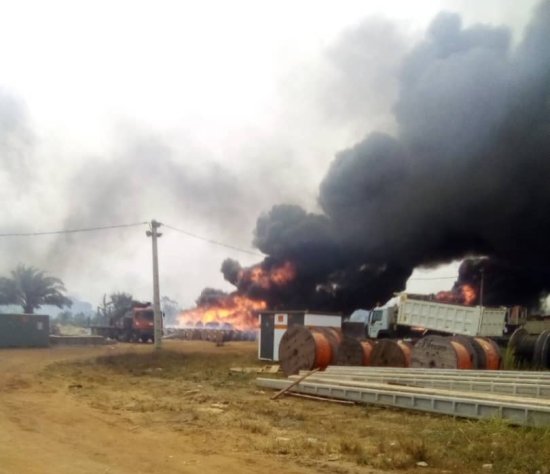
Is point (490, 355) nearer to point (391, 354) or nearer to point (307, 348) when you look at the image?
point (391, 354)

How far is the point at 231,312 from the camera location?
51.7 metres

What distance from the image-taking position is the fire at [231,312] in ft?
165

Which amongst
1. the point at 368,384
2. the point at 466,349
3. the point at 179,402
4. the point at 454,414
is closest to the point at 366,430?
the point at 454,414

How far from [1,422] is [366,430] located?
6498mm

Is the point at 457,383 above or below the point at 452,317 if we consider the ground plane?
below

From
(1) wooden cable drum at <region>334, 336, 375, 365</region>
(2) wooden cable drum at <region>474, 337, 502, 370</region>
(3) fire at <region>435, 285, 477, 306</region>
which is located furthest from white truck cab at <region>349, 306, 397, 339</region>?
(3) fire at <region>435, 285, 477, 306</region>

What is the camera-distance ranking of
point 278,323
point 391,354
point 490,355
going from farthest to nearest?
1. point 278,323
2. point 391,354
3. point 490,355

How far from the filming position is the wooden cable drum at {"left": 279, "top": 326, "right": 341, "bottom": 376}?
63.0 feet

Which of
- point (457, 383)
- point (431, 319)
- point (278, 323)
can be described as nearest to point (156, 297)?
point (278, 323)

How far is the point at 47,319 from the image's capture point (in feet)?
122

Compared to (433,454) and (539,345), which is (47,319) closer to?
(539,345)

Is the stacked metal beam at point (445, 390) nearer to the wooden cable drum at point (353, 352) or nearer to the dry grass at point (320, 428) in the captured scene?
the dry grass at point (320, 428)

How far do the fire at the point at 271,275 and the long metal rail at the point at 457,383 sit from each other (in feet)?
102

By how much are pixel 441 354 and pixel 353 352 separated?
3.86 m
